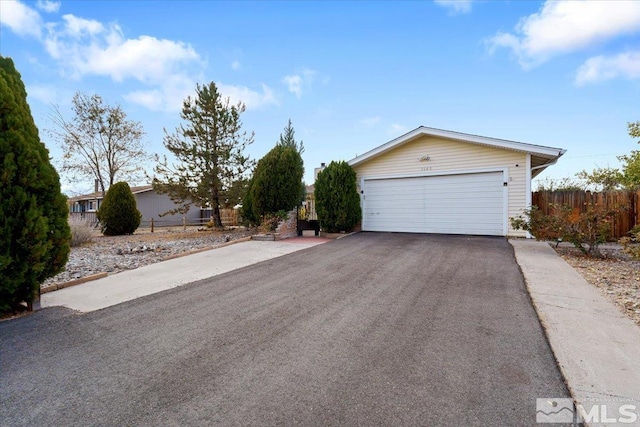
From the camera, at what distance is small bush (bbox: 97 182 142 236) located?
14.2m

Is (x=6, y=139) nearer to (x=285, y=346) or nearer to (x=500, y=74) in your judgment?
(x=285, y=346)

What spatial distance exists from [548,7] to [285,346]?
35.6 feet

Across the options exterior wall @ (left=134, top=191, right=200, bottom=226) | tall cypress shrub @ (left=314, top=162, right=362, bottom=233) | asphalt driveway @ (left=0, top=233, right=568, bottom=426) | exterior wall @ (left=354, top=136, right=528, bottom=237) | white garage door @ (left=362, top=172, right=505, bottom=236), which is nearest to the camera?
asphalt driveway @ (left=0, top=233, right=568, bottom=426)

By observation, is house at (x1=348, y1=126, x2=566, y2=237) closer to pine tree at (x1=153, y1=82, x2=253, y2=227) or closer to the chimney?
the chimney

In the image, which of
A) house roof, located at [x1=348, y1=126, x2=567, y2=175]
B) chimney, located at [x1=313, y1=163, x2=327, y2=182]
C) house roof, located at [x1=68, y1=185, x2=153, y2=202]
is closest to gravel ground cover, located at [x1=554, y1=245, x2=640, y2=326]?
house roof, located at [x1=348, y1=126, x2=567, y2=175]

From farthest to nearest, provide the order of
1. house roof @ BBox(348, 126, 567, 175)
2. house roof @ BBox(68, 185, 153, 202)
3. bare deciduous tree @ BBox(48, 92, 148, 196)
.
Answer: house roof @ BBox(68, 185, 153, 202) < bare deciduous tree @ BBox(48, 92, 148, 196) < house roof @ BBox(348, 126, 567, 175)

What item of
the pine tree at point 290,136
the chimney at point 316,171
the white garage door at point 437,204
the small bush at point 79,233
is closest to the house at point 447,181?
the white garage door at point 437,204

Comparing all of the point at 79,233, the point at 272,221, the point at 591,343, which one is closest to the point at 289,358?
the point at 591,343

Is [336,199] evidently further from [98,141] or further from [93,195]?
[93,195]

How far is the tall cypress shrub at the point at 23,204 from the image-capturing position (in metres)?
3.47

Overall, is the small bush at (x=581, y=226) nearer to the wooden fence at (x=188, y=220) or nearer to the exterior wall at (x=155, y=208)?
the wooden fence at (x=188, y=220)

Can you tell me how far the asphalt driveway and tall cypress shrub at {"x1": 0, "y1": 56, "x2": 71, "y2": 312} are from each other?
0.51 meters

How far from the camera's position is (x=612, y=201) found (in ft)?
29.8

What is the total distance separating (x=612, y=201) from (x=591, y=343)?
9.17 m
